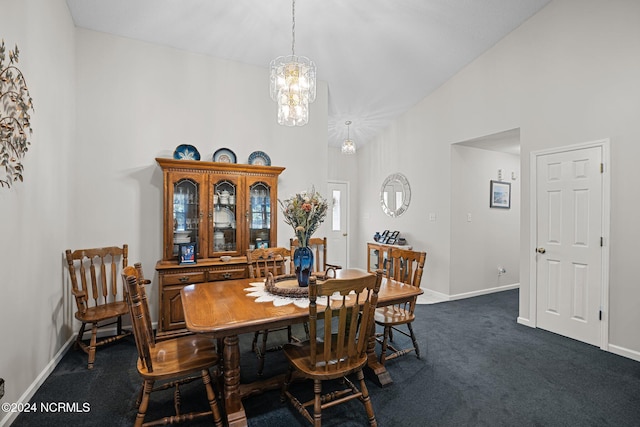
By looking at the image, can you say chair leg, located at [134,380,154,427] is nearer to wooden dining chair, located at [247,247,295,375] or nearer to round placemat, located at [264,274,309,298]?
round placemat, located at [264,274,309,298]

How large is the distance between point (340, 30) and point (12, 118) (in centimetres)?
300

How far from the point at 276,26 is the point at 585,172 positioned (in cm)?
359

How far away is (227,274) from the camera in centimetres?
332

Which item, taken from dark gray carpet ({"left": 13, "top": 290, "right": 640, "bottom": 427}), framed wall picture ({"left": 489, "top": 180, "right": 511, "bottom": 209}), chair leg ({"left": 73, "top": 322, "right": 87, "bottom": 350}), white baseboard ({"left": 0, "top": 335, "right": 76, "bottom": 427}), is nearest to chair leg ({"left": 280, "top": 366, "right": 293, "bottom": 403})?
dark gray carpet ({"left": 13, "top": 290, "right": 640, "bottom": 427})

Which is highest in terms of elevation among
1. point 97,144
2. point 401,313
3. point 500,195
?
point 97,144

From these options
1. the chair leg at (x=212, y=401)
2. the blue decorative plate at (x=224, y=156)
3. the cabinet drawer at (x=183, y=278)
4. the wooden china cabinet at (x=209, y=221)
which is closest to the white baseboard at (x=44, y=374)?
Result: the wooden china cabinet at (x=209, y=221)

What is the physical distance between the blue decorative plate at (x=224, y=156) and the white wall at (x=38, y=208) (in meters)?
1.36

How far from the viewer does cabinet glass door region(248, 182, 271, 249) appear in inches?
143

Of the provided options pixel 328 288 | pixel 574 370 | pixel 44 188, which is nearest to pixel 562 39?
pixel 574 370

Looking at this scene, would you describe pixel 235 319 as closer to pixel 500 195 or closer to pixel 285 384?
pixel 285 384

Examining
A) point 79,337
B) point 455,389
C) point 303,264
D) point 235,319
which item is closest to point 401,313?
point 455,389

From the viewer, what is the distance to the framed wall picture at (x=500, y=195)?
16.3 feet

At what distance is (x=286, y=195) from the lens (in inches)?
162

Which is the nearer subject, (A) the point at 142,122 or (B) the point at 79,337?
(B) the point at 79,337
